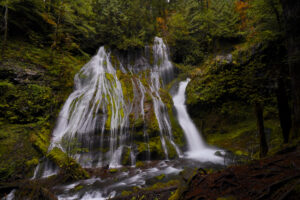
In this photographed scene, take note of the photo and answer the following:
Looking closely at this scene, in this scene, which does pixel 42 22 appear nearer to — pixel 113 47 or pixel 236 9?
pixel 113 47

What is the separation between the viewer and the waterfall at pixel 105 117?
27.0 ft

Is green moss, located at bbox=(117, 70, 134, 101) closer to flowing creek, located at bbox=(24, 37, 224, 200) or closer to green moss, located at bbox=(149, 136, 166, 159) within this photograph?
flowing creek, located at bbox=(24, 37, 224, 200)

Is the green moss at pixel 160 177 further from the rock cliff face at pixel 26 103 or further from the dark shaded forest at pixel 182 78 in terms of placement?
the rock cliff face at pixel 26 103

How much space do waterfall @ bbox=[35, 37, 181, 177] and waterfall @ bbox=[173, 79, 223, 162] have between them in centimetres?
139

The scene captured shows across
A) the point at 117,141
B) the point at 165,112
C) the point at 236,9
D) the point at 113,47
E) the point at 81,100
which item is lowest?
the point at 117,141

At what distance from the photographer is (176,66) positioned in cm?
1867

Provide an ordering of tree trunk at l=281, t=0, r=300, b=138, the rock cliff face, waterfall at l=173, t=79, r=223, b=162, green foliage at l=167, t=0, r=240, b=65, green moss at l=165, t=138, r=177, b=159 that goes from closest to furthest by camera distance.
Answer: tree trunk at l=281, t=0, r=300, b=138 → the rock cliff face → green moss at l=165, t=138, r=177, b=159 → waterfall at l=173, t=79, r=223, b=162 → green foliage at l=167, t=0, r=240, b=65

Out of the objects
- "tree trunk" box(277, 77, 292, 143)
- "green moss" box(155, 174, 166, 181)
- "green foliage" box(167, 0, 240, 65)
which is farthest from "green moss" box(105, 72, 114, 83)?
"tree trunk" box(277, 77, 292, 143)

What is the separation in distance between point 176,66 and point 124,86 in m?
8.56

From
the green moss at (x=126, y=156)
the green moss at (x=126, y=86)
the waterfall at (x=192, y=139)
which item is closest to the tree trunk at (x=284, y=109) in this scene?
the waterfall at (x=192, y=139)

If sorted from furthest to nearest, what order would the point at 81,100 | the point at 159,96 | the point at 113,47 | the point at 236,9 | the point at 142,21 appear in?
the point at 142,21 < the point at 113,47 < the point at 236,9 < the point at 159,96 < the point at 81,100

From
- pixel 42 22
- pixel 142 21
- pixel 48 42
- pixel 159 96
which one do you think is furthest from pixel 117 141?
pixel 142 21

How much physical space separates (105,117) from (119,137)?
1679mm

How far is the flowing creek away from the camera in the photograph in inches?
243
